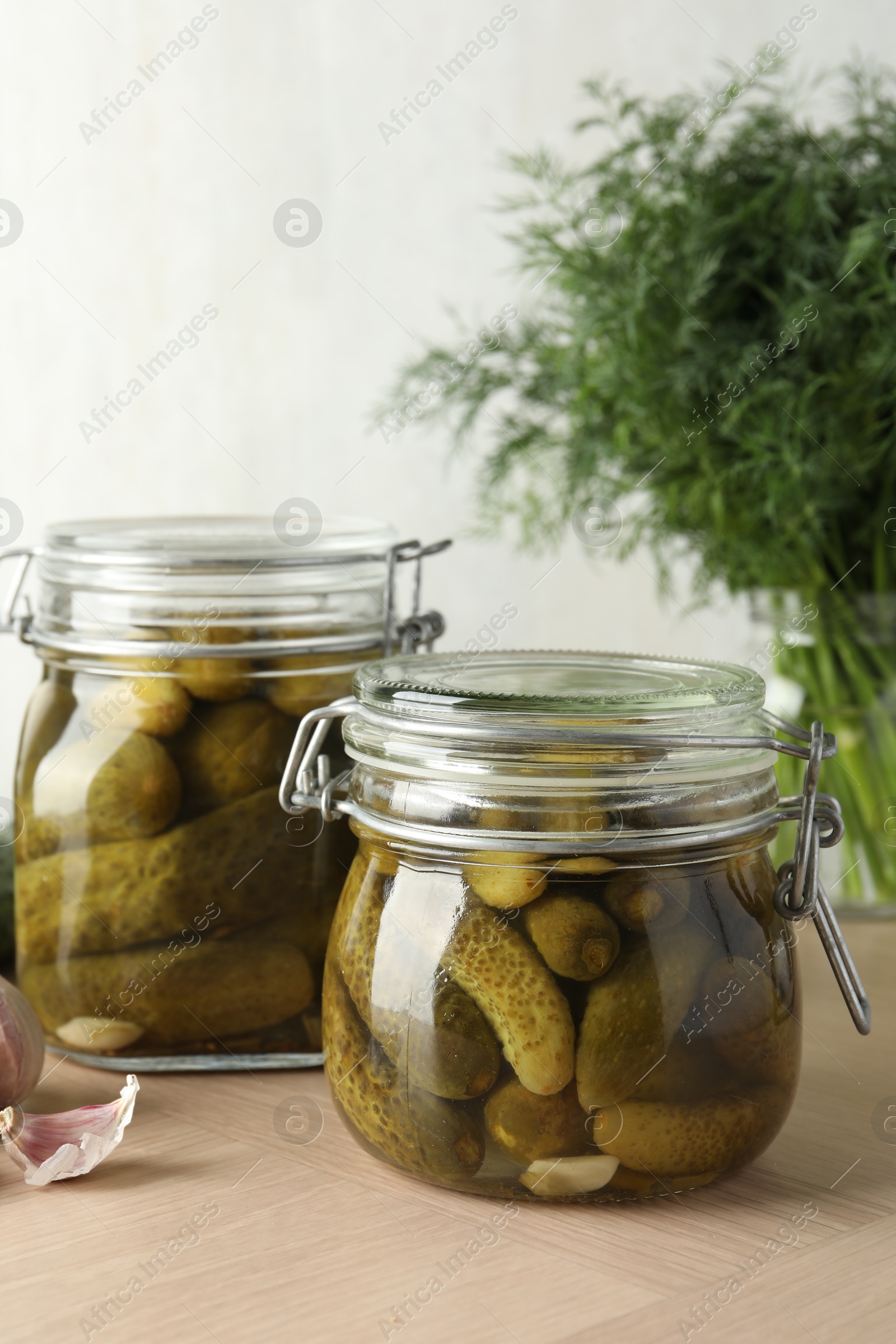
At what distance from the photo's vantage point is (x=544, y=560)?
1412 mm

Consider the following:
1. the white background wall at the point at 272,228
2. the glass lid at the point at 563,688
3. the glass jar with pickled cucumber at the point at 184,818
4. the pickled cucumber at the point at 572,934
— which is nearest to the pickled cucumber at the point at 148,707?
the glass jar with pickled cucumber at the point at 184,818

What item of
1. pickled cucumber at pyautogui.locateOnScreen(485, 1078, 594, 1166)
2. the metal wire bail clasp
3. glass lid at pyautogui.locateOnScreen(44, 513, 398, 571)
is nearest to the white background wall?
glass lid at pyautogui.locateOnScreen(44, 513, 398, 571)

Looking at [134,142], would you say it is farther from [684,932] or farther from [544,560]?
[684,932]

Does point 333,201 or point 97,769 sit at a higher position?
point 333,201

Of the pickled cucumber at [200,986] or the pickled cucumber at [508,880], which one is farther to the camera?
the pickled cucumber at [200,986]

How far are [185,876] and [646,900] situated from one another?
23cm

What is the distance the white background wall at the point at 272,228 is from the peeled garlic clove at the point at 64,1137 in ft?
2.49

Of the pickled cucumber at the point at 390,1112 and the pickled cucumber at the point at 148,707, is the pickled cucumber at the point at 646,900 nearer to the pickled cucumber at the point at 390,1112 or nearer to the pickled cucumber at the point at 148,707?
the pickled cucumber at the point at 390,1112

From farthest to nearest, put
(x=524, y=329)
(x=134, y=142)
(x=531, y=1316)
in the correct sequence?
1. (x=134, y=142)
2. (x=524, y=329)
3. (x=531, y=1316)

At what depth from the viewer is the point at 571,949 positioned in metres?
0.47

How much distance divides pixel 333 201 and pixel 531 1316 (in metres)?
1.06

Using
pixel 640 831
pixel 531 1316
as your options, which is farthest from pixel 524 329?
pixel 531 1316

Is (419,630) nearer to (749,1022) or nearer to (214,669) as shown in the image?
(214,669)

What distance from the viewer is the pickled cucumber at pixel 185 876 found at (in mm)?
625
